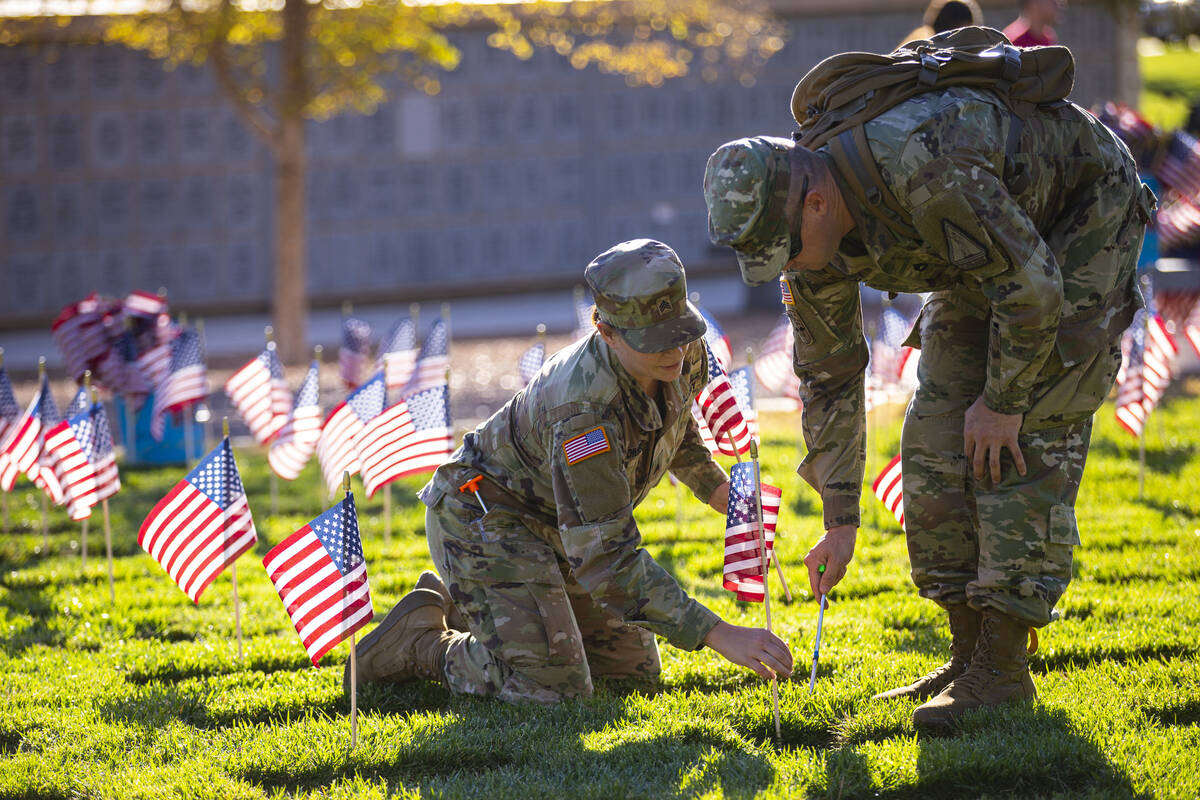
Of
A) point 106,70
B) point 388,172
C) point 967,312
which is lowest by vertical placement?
point 967,312

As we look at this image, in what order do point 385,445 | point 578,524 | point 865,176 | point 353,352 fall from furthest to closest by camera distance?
A: point 353,352 < point 385,445 < point 578,524 < point 865,176

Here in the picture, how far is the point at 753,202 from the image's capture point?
3660 mm

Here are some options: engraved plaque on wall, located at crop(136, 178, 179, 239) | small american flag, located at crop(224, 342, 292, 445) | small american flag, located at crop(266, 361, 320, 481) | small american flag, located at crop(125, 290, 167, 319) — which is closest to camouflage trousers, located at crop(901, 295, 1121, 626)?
small american flag, located at crop(266, 361, 320, 481)

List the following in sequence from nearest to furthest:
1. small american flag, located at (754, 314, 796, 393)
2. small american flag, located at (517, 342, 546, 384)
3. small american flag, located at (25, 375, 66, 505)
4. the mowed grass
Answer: the mowed grass < small american flag, located at (25, 375, 66, 505) < small american flag, located at (517, 342, 546, 384) < small american flag, located at (754, 314, 796, 393)

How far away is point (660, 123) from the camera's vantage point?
18.1 meters

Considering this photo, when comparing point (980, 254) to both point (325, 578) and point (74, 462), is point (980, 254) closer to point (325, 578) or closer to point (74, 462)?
point (325, 578)

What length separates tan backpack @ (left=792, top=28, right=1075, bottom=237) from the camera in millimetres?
3836

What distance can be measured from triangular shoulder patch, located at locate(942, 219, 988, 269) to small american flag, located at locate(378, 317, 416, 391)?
5.05 m

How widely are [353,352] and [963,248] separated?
6.42m

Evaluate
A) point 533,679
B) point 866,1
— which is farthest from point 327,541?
point 866,1

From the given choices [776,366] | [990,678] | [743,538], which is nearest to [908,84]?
[743,538]

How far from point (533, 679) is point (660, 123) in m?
14.4

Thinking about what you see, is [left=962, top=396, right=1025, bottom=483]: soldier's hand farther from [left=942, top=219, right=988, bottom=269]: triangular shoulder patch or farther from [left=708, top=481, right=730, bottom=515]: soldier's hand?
[left=708, top=481, right=730, bottom=515]: soldier's hand

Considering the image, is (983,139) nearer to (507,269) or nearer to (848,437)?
(848,437)
